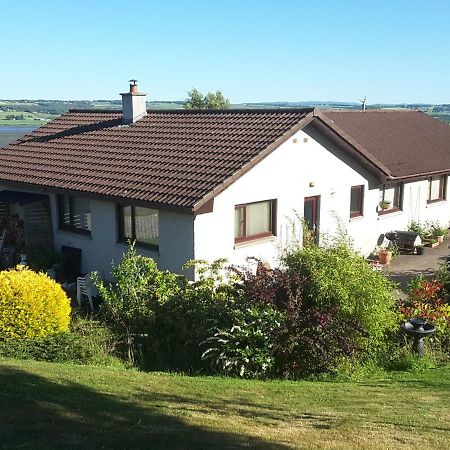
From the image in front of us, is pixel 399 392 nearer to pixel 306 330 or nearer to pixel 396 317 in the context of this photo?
pixel 306 330

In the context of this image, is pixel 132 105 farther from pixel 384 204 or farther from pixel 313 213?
pixel 384 204

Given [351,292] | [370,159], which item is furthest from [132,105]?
[351,292]

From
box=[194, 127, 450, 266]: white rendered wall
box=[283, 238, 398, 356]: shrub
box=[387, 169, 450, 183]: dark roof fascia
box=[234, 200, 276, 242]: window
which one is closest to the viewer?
box=[283, 238, 398, 356]: shrub

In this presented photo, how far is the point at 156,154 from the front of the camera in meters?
17.6

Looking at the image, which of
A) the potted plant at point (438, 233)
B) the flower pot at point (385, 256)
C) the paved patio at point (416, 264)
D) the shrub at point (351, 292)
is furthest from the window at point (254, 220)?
the potted plant at point (438, 233)

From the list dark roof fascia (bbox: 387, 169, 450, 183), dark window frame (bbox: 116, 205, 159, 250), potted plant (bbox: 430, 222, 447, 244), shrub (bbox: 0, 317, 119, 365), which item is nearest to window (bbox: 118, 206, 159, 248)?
dark window frame (bbox: 116, 205, 159, 250)

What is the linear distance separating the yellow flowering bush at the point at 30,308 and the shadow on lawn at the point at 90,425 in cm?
317

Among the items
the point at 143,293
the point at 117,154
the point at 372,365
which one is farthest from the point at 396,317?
the point at 117,154

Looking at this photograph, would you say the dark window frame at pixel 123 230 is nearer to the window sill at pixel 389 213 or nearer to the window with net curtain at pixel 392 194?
the window sill at pixel 389 213

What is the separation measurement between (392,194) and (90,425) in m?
18.6

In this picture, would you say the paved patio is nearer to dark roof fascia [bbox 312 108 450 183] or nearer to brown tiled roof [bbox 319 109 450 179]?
dark roof fascia [bbox 312 108 450 183]

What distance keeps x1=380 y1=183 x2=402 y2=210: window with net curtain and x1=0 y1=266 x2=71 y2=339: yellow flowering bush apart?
14.6 metres

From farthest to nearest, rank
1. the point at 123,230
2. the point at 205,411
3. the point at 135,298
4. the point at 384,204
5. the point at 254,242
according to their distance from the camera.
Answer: the point at 384,204 < the point at 123,230 < the point at 254,242 < the point at 135,298 < the point at 205,411

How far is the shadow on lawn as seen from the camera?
21.1ft
